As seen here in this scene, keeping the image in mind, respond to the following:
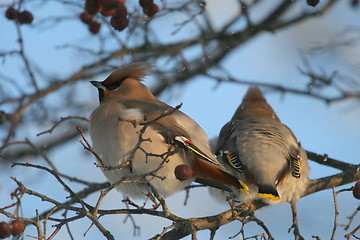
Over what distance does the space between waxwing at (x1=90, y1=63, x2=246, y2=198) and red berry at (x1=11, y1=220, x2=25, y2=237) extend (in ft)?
2.72

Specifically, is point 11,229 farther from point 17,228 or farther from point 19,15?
point 19,15

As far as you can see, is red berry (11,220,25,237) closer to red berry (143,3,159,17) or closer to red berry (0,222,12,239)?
red berry (0,222,12,239)

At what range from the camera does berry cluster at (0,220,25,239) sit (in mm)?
2861

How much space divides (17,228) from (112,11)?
1087mm

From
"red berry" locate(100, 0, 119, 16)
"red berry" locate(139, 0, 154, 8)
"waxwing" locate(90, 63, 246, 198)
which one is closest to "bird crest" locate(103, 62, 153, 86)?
"waxwing" locate(90, 63, 246, 198)

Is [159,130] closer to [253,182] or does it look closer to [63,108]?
[253,182]

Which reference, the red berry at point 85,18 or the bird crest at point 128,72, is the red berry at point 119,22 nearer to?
the red berry at point 85,18

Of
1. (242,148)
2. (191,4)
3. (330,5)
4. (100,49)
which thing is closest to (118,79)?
(100,49)

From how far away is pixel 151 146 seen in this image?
12.6 ft

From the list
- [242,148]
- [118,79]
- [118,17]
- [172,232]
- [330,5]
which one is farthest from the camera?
[330,5]

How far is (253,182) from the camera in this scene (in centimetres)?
411

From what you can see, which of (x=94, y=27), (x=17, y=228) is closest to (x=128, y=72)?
(x=94, y=27)

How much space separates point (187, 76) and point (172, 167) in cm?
166

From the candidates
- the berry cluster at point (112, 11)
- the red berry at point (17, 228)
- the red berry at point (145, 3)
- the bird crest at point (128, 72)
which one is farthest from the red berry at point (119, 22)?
the red berry at point (17, 228)
